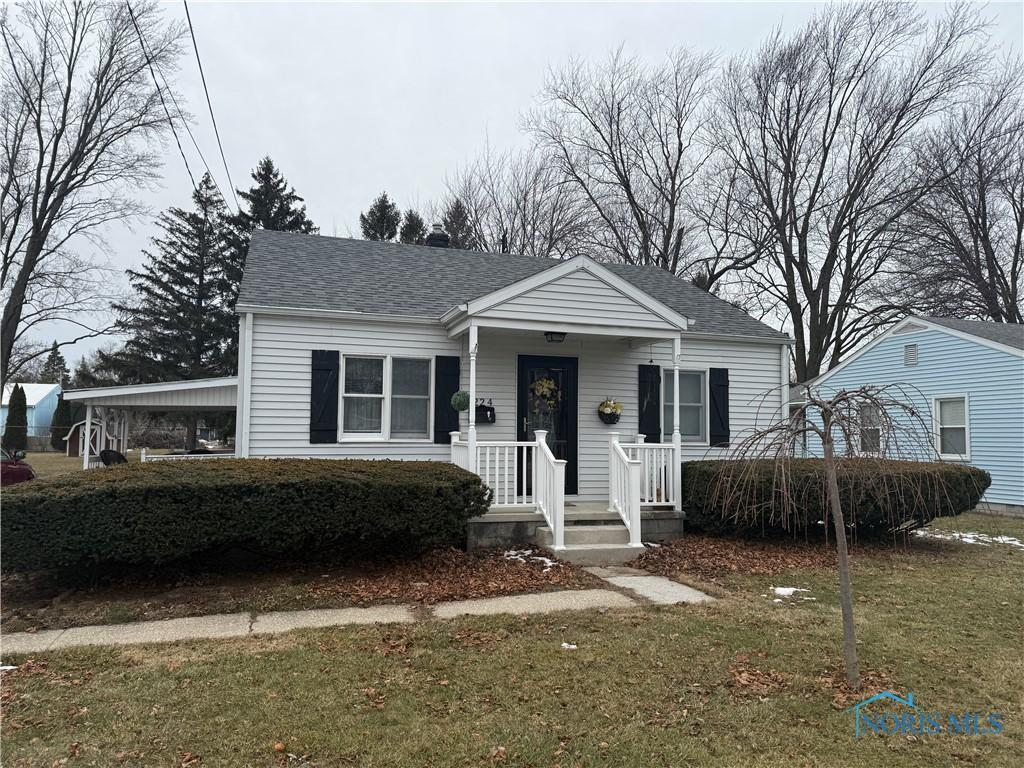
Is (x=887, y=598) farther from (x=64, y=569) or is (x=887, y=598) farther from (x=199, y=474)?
(x=64, y=569)

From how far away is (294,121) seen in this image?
12.5 m

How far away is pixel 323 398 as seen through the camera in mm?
8859

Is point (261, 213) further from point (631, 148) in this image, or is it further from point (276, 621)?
point (276, 621)

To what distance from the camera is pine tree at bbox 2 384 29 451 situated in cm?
2851

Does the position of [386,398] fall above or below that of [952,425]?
above

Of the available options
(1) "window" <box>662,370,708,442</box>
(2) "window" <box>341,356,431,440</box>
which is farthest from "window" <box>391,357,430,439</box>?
(1) "window" <box>662,370,708,442</box>

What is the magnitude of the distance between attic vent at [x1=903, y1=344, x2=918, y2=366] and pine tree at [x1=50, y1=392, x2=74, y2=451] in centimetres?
3585

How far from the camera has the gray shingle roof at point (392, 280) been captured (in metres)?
9.25

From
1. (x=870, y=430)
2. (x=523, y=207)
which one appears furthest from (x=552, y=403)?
(x=523, y=207)

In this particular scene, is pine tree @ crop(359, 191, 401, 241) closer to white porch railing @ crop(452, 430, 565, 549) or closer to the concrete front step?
white porch railing @ crop(452, 430, 565, 549)

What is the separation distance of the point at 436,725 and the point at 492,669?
81 centimetres

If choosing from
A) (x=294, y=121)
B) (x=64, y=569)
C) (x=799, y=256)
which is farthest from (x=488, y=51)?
(x=799, y=256)

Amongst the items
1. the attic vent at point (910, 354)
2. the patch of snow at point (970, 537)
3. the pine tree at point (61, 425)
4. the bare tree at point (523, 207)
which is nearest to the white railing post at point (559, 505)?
the patch of snow at point (970, 537)

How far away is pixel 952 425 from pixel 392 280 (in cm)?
1281
